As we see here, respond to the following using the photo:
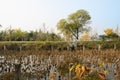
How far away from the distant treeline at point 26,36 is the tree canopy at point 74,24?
354 cm

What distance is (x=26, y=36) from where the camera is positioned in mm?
39844

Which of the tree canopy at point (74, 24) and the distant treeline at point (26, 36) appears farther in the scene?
the tree canopy at point (74, 24)

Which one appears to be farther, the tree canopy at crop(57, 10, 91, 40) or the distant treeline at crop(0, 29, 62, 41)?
the tree canopy at crop(57, 10, 91, 40)

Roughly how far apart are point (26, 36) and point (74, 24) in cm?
709

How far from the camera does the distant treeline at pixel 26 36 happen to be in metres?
37.0

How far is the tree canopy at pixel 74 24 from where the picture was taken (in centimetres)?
4241

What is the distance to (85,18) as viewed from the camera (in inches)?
1695

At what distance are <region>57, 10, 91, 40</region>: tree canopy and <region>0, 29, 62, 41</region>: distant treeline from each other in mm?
3540

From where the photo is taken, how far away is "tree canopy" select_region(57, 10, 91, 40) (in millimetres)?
42406

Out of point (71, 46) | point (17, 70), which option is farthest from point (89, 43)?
point (17, 70)

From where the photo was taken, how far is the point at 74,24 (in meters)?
42.5

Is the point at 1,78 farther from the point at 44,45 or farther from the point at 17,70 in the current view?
the point at 44,45

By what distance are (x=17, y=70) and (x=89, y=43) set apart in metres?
20.7

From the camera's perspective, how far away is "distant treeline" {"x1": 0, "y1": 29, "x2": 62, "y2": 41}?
3697 cm
